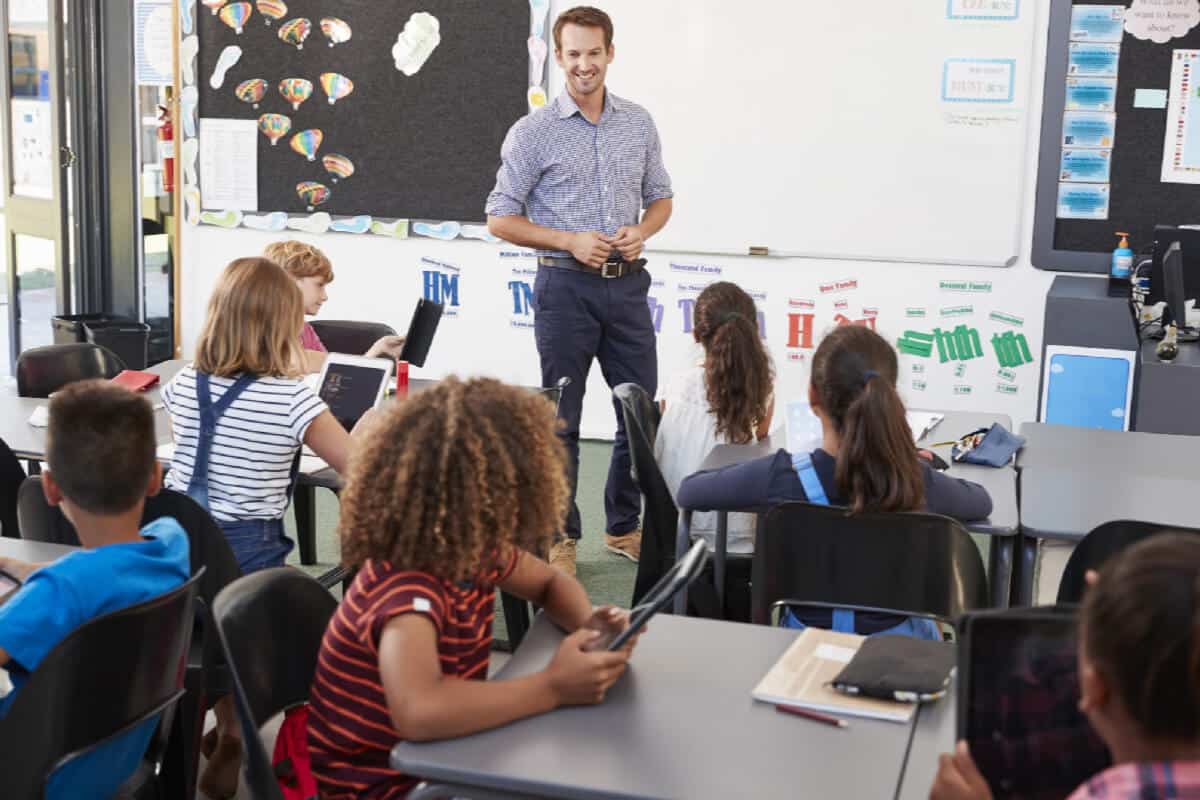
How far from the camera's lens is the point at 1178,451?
3.42 m

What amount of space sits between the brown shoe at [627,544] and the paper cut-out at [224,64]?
3.09 meters

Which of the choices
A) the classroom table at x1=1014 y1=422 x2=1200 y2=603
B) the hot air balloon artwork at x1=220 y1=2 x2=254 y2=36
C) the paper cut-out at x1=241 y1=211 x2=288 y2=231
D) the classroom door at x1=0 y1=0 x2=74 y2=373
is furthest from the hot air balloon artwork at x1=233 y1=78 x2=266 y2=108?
the classroom table at x1=1014 y1=422 x2=1200 y2=603

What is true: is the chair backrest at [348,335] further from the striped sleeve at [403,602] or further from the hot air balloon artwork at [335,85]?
the striped sleeve at [403,602]

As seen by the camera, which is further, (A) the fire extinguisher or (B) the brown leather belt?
(A) the fire extinguisher

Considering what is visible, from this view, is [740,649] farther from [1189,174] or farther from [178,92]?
[178,92]

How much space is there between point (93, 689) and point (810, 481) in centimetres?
128

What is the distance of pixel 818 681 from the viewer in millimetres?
1863

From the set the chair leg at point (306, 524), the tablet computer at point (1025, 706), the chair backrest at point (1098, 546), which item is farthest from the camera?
the chair leg at point (306, 524)

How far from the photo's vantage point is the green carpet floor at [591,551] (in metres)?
Answer: 4.27

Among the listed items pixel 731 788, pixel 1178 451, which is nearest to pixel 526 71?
pixel 1178 451

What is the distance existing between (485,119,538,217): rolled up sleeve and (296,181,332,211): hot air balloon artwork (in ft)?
6.53

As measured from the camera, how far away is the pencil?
1743 mm

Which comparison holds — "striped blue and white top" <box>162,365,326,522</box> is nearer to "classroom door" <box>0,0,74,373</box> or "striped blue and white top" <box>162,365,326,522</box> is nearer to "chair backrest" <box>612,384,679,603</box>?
"chair backrest" <box>612,384,679,603</box>

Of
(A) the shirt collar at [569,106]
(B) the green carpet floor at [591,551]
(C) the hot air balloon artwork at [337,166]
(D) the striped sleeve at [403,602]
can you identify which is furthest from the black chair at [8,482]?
(C) the hot air balloon artwork at [337,166]
